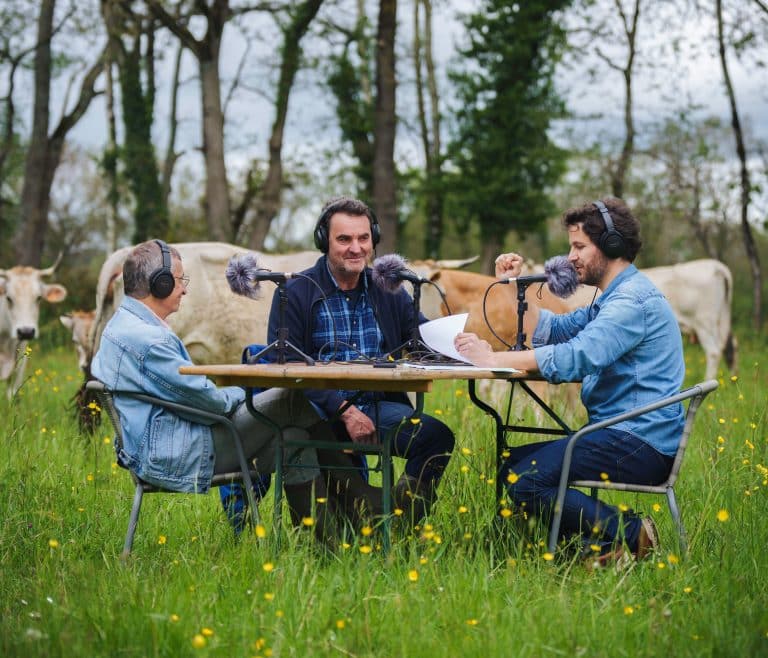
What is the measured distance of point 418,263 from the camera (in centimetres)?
1115

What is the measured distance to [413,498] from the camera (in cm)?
441

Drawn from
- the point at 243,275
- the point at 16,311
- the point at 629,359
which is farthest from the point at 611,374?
the point at 16,311

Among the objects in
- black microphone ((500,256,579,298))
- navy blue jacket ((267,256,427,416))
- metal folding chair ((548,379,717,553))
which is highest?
black microphone ((500,256,579,298))

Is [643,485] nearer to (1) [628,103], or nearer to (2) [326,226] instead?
(2) [326,226]

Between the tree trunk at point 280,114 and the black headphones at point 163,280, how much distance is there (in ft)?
50.1

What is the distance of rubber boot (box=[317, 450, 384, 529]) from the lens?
4.57 meters

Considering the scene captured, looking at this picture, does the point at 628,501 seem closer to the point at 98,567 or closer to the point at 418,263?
the point at 98,567

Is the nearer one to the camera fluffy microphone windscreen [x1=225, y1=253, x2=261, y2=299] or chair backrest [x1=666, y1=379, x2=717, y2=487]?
chair backrest [x1=666, y1=379, x2=717, y2=487]

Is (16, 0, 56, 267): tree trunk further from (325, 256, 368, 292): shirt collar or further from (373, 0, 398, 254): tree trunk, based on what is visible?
(325, 256, 368, 292): shirt collar

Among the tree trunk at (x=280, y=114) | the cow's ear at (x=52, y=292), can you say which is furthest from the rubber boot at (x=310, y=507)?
the tree trunk at (x=280, y=114)

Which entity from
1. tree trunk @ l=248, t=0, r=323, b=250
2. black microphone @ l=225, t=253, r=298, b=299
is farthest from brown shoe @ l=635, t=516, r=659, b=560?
tree trunk @ l=248, t=0, r=323, b=250

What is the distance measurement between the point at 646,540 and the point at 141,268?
2.43 m

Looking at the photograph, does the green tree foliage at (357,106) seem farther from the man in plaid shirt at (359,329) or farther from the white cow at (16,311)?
the man in plaid shirt at (359,329)

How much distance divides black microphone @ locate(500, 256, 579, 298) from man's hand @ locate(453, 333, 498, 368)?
40 centimetres
